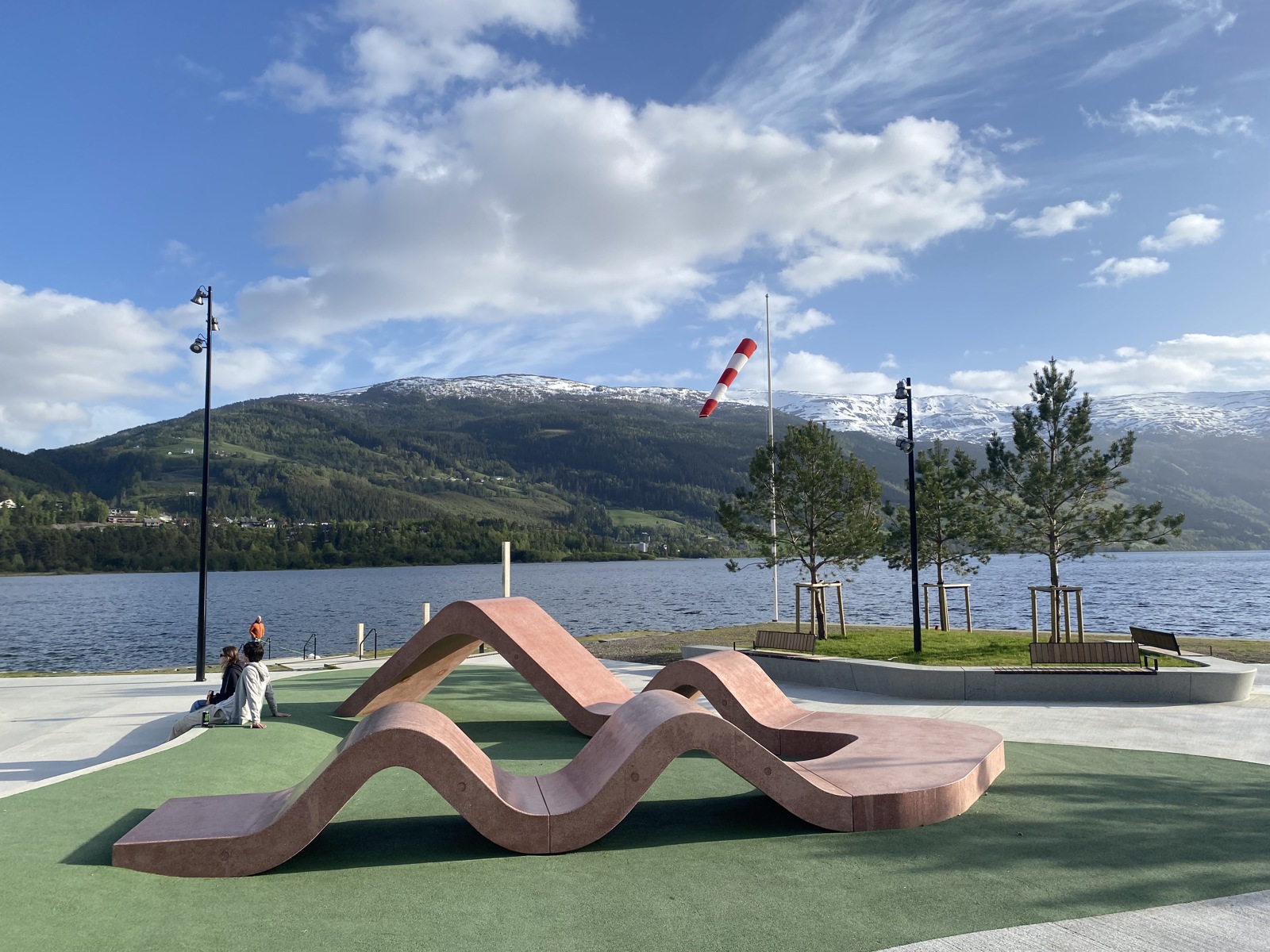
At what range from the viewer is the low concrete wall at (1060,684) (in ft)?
46.4

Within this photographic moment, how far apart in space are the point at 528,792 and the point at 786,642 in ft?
39.4

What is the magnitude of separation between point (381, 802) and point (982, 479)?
18.9 m

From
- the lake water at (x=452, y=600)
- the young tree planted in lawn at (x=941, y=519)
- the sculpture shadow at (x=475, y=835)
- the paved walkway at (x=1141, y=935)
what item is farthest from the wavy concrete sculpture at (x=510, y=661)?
the lake water at (x=452, y=600)

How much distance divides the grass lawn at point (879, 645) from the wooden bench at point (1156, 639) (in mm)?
256

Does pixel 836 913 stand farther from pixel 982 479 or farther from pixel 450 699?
pixel 982 479

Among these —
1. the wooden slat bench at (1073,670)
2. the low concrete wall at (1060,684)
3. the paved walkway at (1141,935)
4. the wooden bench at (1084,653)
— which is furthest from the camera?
the wooden bench at (1084,653)

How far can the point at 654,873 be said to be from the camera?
6188mm

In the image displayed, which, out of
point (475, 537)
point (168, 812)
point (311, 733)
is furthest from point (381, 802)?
point (475, 537)

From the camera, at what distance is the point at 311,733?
36.3 ft

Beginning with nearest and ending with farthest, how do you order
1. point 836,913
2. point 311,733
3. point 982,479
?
point 836,913
point 311,733
point 982,479

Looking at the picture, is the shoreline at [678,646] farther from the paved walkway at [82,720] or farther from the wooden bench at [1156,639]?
the wooden bench at [1156,639]

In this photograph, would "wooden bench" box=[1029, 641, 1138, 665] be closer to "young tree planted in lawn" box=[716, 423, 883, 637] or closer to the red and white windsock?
"young tree planted in lawn" box=[716, 423, 883, 637]

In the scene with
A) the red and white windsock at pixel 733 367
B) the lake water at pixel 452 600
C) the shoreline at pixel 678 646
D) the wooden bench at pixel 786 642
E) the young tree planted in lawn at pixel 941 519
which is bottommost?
the lake water at pixel 452 600

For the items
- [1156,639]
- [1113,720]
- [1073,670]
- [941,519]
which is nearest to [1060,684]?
[1073,670]
